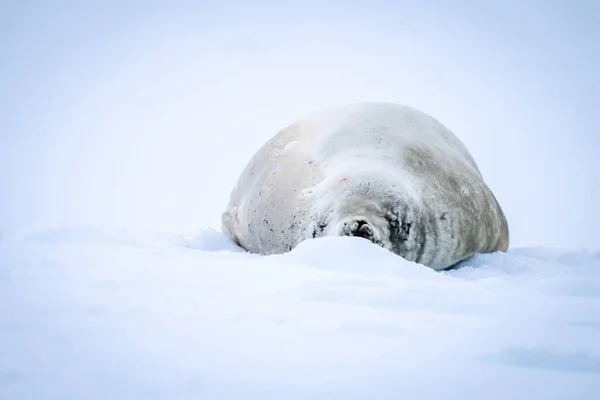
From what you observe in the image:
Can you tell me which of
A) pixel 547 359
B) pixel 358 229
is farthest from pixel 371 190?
pixel 547 359

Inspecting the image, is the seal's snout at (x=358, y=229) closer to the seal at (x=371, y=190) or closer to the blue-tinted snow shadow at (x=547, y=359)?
the seal at (x=371, y=190)

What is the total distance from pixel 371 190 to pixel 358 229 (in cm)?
34

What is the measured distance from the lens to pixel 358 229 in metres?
2.47

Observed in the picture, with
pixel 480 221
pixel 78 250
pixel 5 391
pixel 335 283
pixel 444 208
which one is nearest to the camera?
pixel 5 391

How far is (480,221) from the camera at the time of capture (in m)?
3.25

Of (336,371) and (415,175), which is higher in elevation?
(415,175)

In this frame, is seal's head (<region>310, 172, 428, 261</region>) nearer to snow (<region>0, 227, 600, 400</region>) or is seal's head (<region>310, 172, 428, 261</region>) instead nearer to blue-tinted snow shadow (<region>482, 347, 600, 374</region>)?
snow (<region>0, 227, 600, 400</region>)

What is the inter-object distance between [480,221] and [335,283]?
6.38 ft

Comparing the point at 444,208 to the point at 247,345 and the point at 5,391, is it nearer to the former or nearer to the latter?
the point at 247,345

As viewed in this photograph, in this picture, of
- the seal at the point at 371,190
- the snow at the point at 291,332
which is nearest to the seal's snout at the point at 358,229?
the seal at the point at 371,190

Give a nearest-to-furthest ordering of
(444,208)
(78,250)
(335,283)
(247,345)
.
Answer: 1. (247,345)
2. (335,283)
3. (78,250)
4. (444,208)

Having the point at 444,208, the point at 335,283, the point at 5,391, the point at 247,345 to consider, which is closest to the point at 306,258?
the point at 335,283

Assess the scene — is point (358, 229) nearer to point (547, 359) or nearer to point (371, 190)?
point (371, 190)

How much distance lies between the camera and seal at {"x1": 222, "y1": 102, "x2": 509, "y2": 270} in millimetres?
2744
